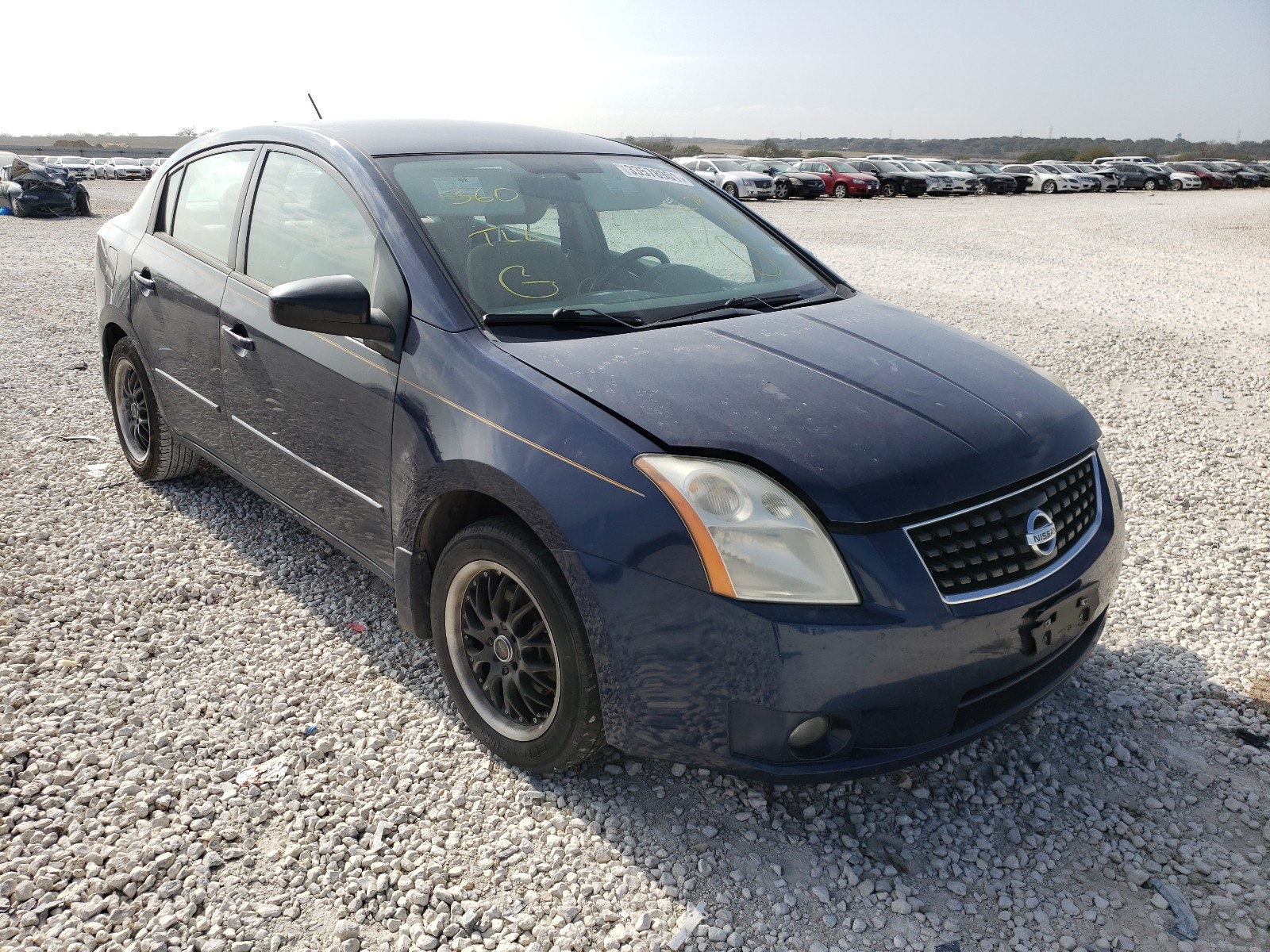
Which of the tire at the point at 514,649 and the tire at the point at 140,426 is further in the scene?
the tire at the point at 140,426

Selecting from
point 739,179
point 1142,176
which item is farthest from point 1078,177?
point 739,179

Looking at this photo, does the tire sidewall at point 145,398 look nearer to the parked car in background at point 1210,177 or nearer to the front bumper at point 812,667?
the front bumper at point 812,667

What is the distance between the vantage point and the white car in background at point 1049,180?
131 feet

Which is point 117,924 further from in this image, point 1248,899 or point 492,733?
point 1248,899

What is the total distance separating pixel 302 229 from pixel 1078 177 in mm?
43650

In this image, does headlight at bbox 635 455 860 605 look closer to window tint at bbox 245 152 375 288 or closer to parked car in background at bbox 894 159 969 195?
window tint at bbox 245 152 375 288

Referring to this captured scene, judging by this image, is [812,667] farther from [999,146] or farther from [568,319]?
[999,146]

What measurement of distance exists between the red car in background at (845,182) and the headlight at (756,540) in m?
33.6

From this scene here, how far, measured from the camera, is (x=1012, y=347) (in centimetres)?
834

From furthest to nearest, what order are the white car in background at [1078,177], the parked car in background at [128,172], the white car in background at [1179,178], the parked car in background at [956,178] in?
the parked car in background at [128,172], the white car in background at [1179,178], the white car in background at [1078,177], the parked car in background at [956,178]

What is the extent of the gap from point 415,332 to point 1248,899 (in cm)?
264

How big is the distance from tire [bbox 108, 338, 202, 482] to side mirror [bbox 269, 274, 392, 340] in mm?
2022

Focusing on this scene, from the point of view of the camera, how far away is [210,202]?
13.1ft

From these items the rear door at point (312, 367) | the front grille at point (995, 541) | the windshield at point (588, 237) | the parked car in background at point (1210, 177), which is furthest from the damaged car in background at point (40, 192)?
the parked car in background at point (1210, 177)
